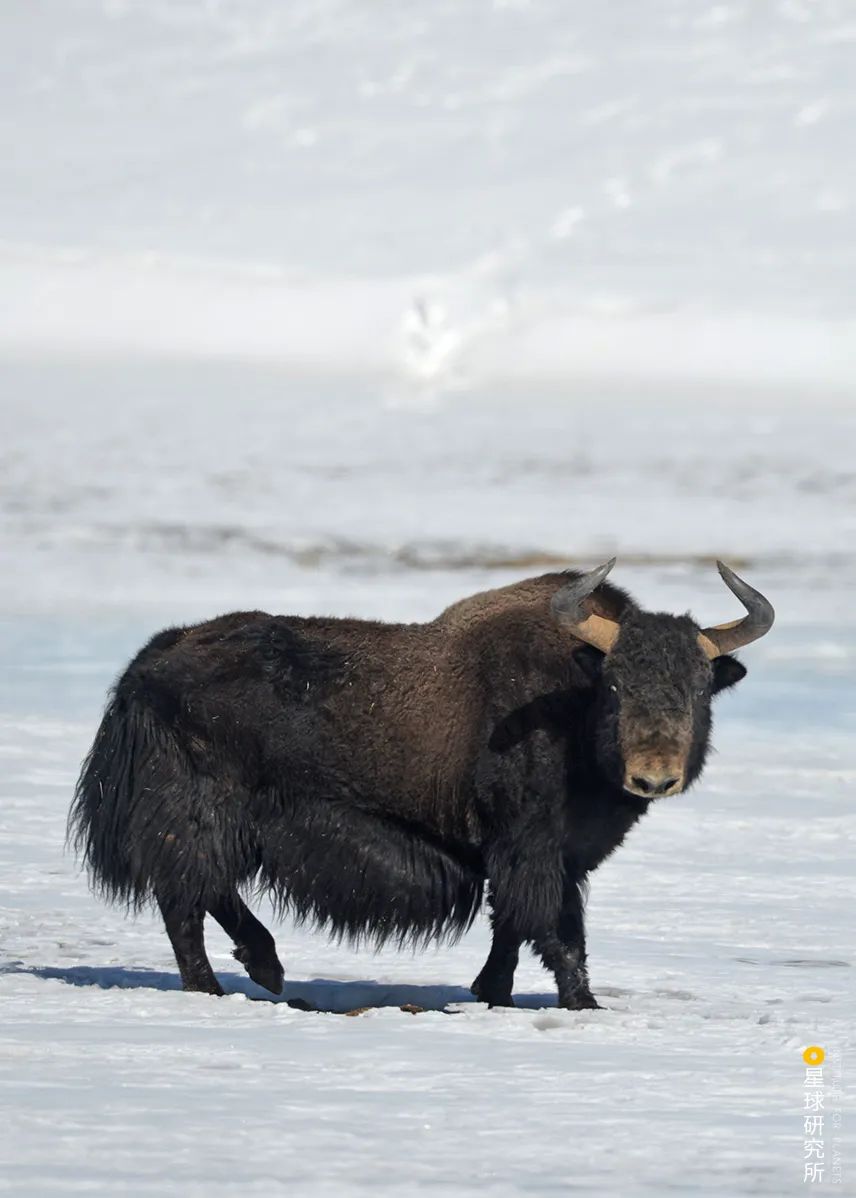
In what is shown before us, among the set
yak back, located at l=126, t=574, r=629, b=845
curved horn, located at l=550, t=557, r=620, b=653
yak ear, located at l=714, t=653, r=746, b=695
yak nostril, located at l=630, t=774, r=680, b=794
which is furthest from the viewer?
yak ear, located at l=714, t=653, r=746, b=695

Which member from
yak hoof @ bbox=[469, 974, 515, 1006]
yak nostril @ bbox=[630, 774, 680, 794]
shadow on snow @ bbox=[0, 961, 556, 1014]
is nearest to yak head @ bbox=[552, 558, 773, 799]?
yak nostril @ bbox=[630, 774, 680, 794]

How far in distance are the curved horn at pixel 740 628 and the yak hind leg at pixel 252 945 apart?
126 cm

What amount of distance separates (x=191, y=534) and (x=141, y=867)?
11.5 metres

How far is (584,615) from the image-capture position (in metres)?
4.75

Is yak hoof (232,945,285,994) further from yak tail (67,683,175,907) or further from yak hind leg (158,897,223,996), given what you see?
yak tail (67,683,175,907)

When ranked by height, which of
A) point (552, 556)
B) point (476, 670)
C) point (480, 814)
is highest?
point (552, 556)

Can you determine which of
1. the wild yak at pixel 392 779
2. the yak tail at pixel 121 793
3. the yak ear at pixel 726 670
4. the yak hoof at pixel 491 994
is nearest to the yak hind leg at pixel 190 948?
the wild yak at pixel 392 779

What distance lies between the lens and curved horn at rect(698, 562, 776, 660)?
4.89 m

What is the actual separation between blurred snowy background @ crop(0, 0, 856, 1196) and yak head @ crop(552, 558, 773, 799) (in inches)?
21.7

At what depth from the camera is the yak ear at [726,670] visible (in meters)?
4.95

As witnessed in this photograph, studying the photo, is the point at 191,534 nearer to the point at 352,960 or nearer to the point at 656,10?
the point at 352,960

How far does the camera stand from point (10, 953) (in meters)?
5.02

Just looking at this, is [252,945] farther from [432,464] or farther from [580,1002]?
[432,464]

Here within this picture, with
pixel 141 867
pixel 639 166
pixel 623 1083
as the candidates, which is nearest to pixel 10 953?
pixel 141 867
